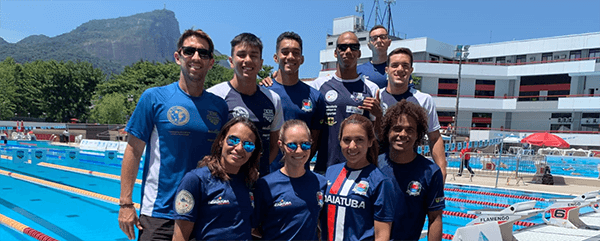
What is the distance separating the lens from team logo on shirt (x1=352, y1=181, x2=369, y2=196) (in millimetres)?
2238

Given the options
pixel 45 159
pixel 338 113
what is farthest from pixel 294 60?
pixel 45 159

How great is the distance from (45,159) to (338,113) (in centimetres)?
1729

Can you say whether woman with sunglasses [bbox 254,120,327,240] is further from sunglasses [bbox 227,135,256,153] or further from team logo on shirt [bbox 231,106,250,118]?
team logo on shirt [bbox 231,106,250,118]

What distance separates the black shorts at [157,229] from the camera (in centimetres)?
233

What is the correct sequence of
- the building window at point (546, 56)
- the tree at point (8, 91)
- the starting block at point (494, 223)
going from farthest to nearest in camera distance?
the building window at point (546, 56) < the tree at point (8, 91) < the starting block at point (494, 223)

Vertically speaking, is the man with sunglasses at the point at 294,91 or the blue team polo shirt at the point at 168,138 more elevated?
the man with sunglasses at the point at 294,91

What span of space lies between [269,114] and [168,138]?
2.51 feet

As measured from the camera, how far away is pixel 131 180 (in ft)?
7.80

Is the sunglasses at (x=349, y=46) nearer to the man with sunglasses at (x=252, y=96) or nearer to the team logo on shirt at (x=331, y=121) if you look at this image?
the team logo on shirt at (x=331, y=121)

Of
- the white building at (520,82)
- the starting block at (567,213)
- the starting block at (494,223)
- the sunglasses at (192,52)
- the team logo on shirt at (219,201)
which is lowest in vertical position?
the starting block at (567,213)

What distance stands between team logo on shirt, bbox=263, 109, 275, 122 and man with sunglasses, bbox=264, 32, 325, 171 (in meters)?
0.22

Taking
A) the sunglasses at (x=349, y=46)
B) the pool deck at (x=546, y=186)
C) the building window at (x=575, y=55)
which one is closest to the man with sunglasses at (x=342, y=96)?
the sunglasses at (x=349, y=46)

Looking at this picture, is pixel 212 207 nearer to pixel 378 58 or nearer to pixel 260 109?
pixel 260 109

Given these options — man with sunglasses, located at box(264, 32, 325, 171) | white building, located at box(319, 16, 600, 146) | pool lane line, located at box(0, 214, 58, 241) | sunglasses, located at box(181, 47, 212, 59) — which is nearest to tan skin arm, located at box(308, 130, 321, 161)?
man with sunglasses, located at box(264, 32, 325, 171)
